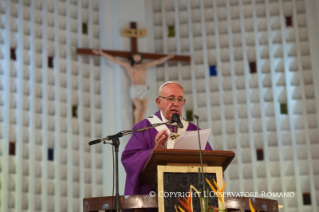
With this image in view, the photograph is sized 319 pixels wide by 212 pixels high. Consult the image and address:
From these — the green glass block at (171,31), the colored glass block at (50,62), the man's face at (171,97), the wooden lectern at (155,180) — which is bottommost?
the wooden lectern at (155,180)

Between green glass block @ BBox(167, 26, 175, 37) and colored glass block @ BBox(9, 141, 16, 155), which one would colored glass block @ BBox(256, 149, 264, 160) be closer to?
green glass block @ BBox(167, 26, 175, 37)

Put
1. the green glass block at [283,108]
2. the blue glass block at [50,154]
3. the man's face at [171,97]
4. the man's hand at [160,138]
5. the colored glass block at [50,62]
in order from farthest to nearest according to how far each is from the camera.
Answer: the green glass block at [283,108] < the colored glass block at [50,62] < the blue glass block at [50,154] < the man's face at [171,97] < the man's hand at [160,138]

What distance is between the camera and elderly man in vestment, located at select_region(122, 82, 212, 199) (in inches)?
183

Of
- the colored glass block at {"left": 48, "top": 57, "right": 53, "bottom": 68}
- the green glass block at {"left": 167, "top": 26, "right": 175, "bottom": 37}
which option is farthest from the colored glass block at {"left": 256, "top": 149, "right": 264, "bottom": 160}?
the colored glass block at {"left": 48, "top": 57, "right": 53, "bottom": 68}

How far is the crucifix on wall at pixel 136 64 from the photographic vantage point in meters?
11.9

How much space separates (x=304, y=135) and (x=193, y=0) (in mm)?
4408

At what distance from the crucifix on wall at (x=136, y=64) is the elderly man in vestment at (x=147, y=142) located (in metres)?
6.16

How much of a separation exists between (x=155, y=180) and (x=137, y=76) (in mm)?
7896

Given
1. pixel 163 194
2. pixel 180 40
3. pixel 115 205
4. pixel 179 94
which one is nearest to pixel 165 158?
pixel 163 194

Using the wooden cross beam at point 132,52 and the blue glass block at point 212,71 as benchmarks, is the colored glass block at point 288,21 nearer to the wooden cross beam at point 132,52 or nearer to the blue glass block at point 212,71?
the blue glass block at point 212,71

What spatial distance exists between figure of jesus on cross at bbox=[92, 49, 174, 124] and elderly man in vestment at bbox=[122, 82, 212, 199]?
6.15 m

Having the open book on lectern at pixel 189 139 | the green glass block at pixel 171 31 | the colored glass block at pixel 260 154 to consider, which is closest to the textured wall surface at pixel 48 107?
the green glass block at pixel 171 31

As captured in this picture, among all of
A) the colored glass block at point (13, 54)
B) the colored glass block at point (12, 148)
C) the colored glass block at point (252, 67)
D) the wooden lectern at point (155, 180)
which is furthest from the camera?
the colored glass block at point (252, 67)

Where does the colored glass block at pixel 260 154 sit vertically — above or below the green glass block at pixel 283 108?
below
